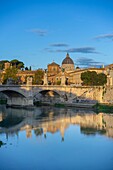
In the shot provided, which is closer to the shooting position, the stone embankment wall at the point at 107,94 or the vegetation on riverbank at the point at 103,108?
the vegetation on riverbank at the point at 103,108

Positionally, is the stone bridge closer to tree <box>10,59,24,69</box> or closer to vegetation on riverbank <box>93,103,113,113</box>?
vegetation on riverbank <box>93,103,113,113</box>

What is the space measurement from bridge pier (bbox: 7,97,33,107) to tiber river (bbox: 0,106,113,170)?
18.5 feet

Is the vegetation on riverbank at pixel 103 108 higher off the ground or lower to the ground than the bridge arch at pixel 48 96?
lower

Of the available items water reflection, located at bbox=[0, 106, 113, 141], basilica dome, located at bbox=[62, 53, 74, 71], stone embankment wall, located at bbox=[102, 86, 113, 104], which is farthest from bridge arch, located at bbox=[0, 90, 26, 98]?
basilica dome, located at bbox=[62, 53, 74, 71]

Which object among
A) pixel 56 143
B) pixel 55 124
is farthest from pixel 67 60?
pixel 56 143

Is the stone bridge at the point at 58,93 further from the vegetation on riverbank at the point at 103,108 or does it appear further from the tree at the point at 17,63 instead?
the tree at the point at 17,63

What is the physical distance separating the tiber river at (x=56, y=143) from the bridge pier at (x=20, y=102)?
564 cm

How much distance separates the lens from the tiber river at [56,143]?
9.23 m

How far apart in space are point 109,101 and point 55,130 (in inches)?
408

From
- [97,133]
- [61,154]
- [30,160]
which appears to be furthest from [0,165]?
[97,133]

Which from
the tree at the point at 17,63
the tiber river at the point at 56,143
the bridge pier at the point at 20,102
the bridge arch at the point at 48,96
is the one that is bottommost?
the tiber river at the point at 56,143

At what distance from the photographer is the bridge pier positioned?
23594 millimetres

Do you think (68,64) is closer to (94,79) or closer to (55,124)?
(94,79)

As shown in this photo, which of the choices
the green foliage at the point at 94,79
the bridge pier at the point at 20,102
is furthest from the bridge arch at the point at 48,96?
the green foliage at the point at 94,79
